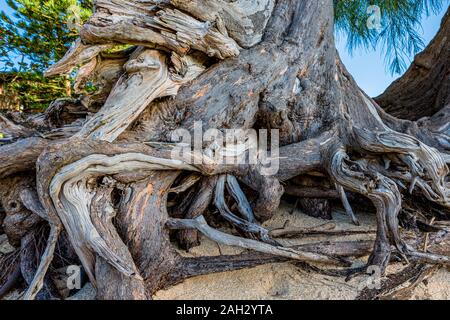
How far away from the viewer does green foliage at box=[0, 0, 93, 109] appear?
13.9ft

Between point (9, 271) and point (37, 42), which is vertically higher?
point (37, 42)

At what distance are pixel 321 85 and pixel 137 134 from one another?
1.26 m

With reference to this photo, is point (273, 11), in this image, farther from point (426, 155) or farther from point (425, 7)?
point (425, 7)

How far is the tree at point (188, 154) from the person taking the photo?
4.36 feet

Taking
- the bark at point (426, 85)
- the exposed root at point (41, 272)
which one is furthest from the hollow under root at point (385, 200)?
the bark at point (426, 85)

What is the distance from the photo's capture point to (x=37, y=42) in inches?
175

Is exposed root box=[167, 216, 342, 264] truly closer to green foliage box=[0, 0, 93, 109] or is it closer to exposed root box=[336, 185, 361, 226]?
exposed root box=[336, 185, 361, 226]

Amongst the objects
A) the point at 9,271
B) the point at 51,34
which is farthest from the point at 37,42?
the point at 9,271

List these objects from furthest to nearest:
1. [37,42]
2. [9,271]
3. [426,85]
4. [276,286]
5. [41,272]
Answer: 1. [37,42]
2. [426,85]
3. [9,271]
4. [276,286]
5. [41,272]

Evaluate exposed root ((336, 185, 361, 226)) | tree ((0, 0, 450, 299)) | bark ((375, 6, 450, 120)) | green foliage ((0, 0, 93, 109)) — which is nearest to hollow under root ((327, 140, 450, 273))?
tree ((0, 0, 450, 299))

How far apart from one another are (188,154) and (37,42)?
4195 mm

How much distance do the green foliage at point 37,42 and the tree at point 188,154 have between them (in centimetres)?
292

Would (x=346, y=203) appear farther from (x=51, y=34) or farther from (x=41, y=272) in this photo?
(x=51, y=34)
